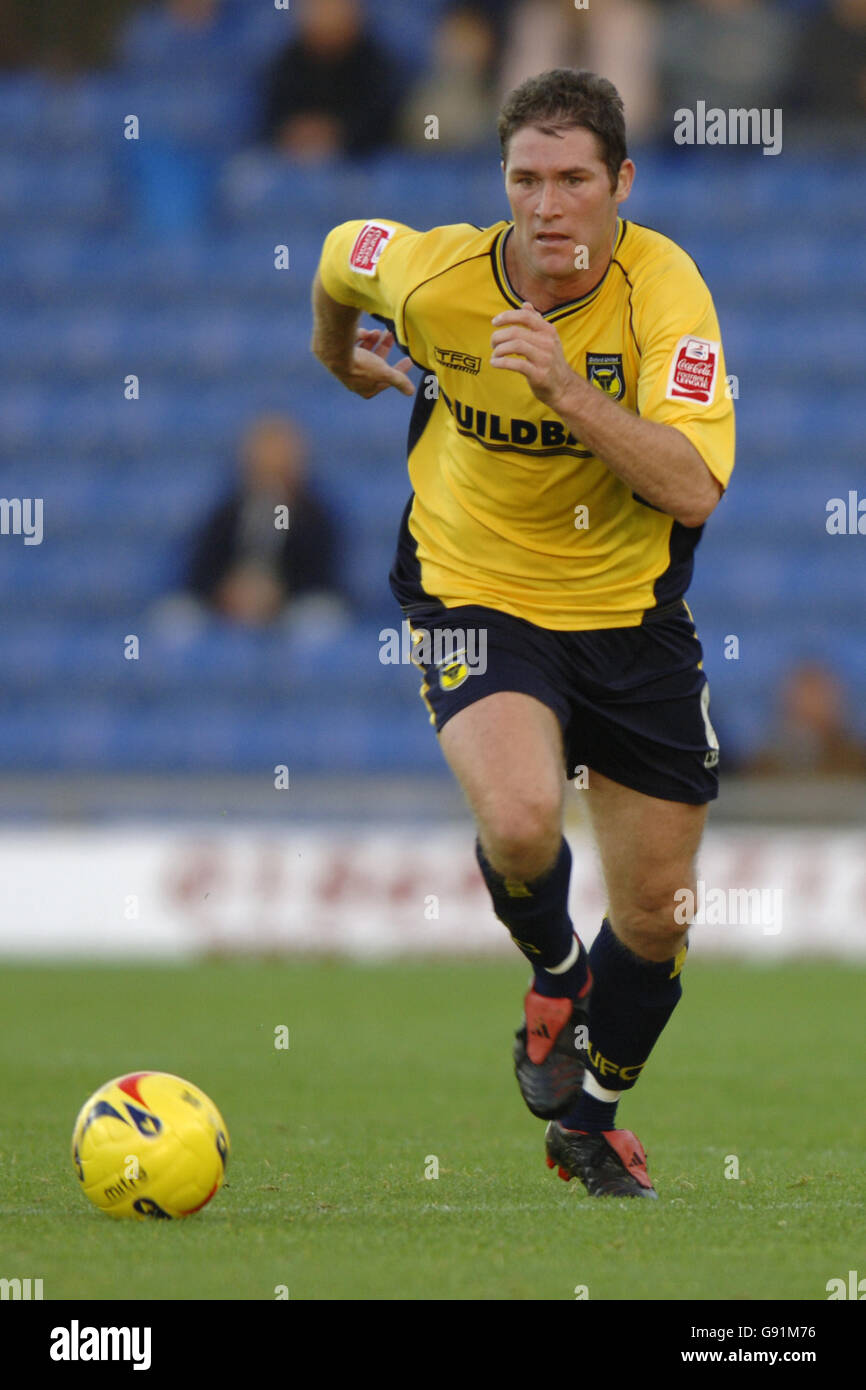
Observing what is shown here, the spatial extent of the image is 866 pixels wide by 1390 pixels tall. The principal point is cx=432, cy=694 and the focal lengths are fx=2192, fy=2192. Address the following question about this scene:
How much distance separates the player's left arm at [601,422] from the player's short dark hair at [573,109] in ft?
1.63

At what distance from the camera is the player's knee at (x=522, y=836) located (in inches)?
194

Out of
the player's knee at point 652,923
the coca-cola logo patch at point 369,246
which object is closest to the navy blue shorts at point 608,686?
the player's knee at point 652,923

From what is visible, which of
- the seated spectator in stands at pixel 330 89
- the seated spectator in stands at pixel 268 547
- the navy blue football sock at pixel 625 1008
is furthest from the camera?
the seated spectator in stands at pixel 330 89

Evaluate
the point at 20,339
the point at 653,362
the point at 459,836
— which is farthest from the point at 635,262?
the point at 20,339

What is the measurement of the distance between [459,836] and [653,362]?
26.6 feet

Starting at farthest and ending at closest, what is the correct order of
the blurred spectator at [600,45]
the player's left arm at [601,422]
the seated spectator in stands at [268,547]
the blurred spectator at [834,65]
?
the blurred spectator at [834,65] < the blurred spectator at [600,45] < the seated spectator in stands at [268,547] < the player's left arm at [601,422]

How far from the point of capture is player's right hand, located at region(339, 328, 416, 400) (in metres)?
5.90

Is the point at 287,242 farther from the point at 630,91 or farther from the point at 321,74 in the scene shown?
the point at 630,91

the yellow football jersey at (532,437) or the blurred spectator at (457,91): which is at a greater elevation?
the blurred spectator at (457,91)

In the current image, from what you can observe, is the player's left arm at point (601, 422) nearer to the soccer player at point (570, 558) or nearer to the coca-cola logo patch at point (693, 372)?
the soccer player at point (570, 558)

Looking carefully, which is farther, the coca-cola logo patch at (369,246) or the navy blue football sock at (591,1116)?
the coca-cola logo patch at (369,246)

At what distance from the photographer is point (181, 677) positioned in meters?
15.7

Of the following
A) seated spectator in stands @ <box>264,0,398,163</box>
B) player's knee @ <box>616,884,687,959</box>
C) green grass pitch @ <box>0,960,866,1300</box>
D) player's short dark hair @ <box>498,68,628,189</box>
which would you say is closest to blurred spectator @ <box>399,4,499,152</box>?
seated spectator in stands @ <box>264,0,398,163</box>
